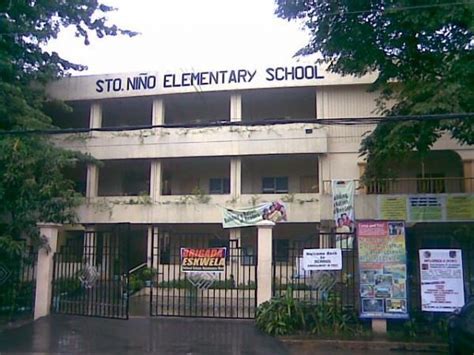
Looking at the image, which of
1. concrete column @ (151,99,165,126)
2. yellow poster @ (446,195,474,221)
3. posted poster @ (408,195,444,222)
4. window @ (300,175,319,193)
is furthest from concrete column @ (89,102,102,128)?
yellow poster @ (446,195,474,221)

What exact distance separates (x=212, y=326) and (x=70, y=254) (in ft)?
14.3

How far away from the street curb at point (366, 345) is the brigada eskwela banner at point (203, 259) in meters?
2.86

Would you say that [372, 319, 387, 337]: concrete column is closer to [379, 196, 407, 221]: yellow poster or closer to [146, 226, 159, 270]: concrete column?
[379, 196, 407, 221]: yellow poster

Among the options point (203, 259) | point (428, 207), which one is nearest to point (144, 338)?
point (203, 259)

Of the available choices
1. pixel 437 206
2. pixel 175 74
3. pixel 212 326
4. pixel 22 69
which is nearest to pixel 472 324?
pixel 212 326

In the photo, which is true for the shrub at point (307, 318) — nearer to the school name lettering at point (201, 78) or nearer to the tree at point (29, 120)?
the tree at point (29, 120)

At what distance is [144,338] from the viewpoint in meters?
10.6

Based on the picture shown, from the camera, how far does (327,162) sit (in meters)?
22.1

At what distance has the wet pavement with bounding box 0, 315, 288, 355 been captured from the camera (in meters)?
9.67

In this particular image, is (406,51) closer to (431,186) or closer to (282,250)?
(282,250)

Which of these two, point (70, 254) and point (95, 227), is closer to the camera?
point (70, 254)

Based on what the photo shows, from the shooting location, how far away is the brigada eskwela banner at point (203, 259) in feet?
40.7

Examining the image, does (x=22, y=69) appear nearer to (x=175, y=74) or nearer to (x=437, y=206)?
(x=175, y=74)

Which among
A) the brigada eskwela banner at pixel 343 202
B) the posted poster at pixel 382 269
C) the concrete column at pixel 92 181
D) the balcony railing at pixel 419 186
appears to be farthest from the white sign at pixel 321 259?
the concrete column at pixel 92 181
